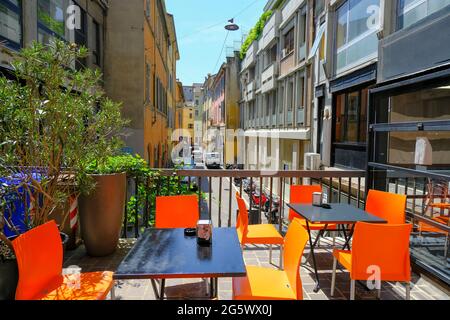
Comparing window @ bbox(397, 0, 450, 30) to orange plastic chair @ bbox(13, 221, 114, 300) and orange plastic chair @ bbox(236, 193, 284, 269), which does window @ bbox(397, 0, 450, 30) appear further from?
orange plastic chair @ bbox(13, 221, 114, 300)

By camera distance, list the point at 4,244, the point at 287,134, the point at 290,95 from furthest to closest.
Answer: the point at 290,95
the point at 287,134
the point at 4,244

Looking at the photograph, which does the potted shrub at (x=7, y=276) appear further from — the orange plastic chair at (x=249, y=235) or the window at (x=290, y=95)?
the window at (x=290, y=95)

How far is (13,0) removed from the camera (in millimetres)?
5488

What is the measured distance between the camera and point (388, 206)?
3.81 metres

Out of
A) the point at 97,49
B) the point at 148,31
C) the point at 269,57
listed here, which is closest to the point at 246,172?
the point at 97,49

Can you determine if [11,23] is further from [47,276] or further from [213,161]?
[213,161]

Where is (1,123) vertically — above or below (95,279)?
above

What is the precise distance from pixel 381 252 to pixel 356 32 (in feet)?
29.1

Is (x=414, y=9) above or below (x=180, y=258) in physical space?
above

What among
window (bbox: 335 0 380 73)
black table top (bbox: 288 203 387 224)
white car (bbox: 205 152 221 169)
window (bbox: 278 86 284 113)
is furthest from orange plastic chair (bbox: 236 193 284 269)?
white car (bbox: 205 152 221 169)

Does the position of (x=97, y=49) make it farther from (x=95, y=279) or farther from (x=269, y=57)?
(x=269, y=57)

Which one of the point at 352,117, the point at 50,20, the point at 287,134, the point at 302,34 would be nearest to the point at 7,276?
the point at 50,20

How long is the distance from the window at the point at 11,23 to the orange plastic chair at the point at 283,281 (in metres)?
5.32

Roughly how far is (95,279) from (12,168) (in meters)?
1.38
